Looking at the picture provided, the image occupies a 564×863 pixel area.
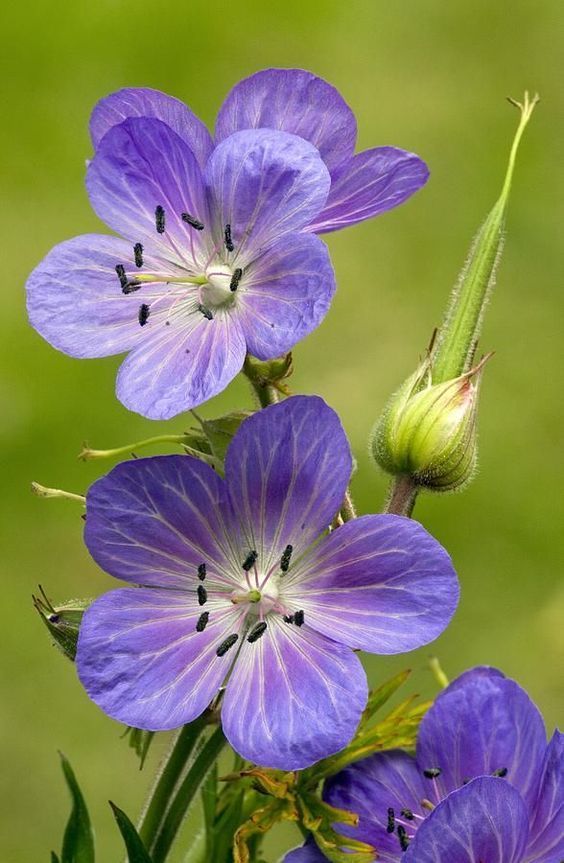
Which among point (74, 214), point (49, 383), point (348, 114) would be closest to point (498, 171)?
point (74, 214)

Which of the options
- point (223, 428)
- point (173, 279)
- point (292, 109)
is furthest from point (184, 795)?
point (292, 109)

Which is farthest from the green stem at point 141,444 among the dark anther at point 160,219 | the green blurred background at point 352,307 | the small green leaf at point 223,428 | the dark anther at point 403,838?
the green blurred background at point 352,307

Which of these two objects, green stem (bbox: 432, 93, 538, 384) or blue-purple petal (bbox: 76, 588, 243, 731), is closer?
blue-purple petal (bbox: 76, 588, 243, 731)

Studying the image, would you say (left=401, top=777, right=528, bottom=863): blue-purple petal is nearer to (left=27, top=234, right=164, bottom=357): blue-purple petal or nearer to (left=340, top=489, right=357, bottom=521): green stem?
(left=340, top=489, right=357, bottom=521): green stem

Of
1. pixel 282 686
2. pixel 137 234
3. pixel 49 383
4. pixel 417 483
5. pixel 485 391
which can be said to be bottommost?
pixel 282 686

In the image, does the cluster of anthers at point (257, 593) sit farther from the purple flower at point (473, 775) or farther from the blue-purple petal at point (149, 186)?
the blue-purple petal at point (149, 186)

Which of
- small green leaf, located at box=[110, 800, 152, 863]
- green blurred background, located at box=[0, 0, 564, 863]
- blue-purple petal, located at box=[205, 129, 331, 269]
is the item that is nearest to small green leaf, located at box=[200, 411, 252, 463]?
blue-purple petal, located at box=[205, 129, 331, 269]

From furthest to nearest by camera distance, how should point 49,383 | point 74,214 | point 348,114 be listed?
point 74,214, point 49,383, point 348,114

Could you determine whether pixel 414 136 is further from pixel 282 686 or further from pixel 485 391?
pixel 282 686
